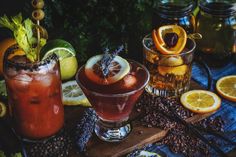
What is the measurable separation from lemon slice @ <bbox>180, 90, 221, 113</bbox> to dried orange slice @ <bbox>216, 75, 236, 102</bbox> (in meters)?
0.08

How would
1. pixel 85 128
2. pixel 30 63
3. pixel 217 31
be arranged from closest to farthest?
pixel 30 63 → pixel 85 128 → pixel 217 31

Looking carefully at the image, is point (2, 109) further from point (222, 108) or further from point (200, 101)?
point (222, 108)

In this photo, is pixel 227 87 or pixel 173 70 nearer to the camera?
pixel 173 70

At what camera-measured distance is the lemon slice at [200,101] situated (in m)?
1.77

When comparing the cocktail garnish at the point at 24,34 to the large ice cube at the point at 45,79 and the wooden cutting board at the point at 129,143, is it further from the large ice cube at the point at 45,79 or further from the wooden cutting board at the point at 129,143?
the wooden cutting board at the point at 129,143

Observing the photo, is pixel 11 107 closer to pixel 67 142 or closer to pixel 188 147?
pixel 67 142

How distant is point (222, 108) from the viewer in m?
1.85

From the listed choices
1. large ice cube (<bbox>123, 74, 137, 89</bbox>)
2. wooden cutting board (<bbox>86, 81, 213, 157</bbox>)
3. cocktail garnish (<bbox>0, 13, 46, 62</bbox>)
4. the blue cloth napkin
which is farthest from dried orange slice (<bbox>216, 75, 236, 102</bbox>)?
cocktail garnish (<bbox>0, 13, 46, 62</bbox>)

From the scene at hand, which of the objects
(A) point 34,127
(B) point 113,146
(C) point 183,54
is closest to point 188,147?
(B) point 113,146

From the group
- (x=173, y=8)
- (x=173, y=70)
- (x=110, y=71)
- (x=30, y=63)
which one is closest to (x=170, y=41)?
(x=173, y=70)

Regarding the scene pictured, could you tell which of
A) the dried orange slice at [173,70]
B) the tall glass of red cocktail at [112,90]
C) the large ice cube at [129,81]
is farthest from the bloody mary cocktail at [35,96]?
the dried orange slice at [173,70]

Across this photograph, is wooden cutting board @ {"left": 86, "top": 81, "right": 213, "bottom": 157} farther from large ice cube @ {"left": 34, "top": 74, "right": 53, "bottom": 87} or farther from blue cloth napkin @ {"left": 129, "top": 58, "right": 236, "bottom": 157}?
large ice cube @ {"left": 34, "top": 74, "right": 53, "bottom": 87}

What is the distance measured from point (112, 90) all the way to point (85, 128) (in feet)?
0.64

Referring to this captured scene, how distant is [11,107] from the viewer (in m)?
1.59
